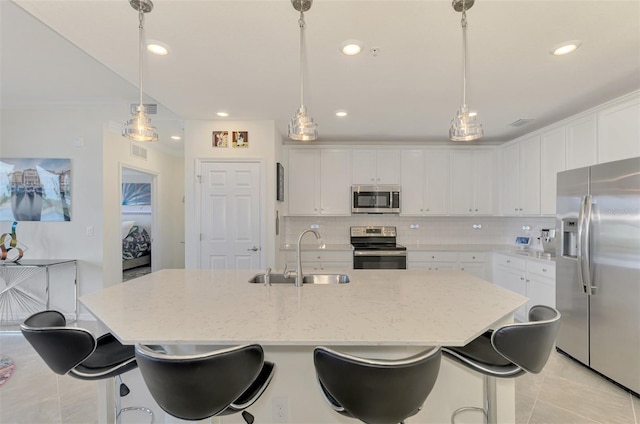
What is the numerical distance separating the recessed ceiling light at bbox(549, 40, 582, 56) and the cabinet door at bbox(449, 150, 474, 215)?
2.54 metres

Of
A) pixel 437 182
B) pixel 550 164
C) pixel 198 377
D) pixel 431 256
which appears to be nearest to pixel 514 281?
pixel 431 256

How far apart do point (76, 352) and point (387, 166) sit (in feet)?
13.4

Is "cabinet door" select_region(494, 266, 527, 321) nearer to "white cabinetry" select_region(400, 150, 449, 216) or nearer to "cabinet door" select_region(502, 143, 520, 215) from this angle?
"cabinet door" select_region(502, 143, 520, 215)

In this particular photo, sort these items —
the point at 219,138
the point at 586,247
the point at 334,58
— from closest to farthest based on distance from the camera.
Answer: the point at 334,58, the point at 586,247, the point at 219,138

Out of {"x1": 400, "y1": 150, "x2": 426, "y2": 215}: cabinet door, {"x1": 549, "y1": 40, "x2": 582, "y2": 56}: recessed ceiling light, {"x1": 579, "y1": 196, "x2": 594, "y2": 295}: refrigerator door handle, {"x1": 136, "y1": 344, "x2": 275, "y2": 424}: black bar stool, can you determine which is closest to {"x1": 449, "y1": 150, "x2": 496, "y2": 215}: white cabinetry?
{"x1": 400, "y1": 150, "x2": 426, "y2": 215}: cabinet door

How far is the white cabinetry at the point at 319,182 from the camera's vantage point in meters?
4.54

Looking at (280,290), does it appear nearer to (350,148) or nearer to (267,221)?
(267,221)

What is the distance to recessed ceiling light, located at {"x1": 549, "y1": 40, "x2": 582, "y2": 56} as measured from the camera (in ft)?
6.35

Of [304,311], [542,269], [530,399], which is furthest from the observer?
[542,269]

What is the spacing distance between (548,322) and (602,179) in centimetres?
204

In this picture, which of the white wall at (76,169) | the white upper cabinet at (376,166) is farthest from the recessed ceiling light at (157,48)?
the white upper cabinet at (376,166)

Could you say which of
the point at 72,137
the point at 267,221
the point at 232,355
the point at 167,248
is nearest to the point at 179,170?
the point at 167,248

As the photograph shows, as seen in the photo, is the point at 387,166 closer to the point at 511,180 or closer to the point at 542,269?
the point at 511,180

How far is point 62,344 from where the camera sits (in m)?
1.26
